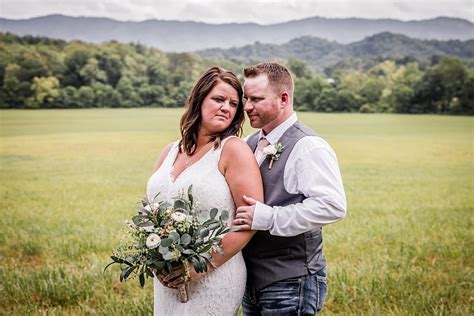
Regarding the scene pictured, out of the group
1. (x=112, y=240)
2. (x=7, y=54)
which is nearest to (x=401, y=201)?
(x=112, y=240)

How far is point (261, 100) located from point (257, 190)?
51 centimetres

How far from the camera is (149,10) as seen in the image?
6072 cm

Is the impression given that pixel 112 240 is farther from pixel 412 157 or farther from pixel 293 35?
pixel 293 35

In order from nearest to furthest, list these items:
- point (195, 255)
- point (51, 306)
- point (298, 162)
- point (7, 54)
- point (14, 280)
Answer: point (195, 255) → point (298, 162) → point (51, 306) → point (14, 280) → point (7, 54)

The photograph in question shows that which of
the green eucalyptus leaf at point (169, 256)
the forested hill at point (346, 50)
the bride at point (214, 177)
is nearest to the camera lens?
the green eucalyptus leaf at point (169, 256)

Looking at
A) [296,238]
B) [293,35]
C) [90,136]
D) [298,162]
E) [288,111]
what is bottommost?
[90,136]

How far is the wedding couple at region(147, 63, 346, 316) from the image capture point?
272cm

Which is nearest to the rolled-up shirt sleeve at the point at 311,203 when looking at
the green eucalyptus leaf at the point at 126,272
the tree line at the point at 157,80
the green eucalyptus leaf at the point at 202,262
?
the green eucalyptus leaf at the point at 202,262

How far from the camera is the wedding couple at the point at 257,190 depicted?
272 cm

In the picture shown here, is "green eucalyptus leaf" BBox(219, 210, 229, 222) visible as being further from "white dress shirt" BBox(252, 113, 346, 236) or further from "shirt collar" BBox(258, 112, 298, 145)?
"shirt collar" BBox(258, 112, 298, 145)

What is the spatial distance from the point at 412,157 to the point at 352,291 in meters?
20.7

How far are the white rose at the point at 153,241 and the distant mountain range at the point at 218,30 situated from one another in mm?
28680

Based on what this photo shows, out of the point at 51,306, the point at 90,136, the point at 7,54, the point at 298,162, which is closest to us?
the point at 298,162

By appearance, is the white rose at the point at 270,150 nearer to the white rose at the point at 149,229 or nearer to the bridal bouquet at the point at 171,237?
the bridal bouquet at the point at 171,237
